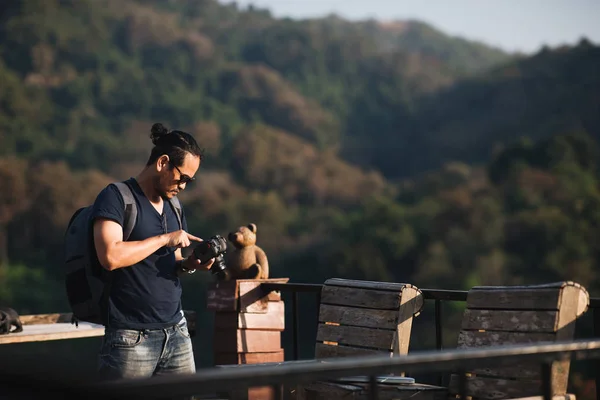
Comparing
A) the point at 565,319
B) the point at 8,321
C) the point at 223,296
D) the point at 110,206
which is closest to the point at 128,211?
the point at 110,206

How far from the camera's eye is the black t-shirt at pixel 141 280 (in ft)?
10.2

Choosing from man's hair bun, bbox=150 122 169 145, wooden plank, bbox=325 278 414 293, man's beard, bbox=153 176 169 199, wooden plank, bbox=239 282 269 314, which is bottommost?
wooden plank, bbox=239 282 269 314

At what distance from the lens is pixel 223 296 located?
16.6ft

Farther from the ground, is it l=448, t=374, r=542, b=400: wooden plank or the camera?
the camera

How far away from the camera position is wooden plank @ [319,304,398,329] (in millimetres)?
3947

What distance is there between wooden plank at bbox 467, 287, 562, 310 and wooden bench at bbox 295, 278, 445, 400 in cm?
38

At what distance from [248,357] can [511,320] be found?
1.93m

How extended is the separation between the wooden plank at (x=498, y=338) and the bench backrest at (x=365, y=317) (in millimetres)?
363

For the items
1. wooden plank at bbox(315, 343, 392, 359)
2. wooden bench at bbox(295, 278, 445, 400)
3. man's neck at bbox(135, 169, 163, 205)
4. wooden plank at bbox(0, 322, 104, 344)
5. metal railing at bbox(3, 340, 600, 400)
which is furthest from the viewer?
wooden plank at bbox(0, 322, 104, 344)

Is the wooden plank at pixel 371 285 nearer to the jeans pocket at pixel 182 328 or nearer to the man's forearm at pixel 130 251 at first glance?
the jeans pocket at pixel 182 328

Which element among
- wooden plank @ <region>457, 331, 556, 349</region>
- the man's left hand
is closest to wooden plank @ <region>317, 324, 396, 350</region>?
wooden plank @ <region>457, 331, 556, 349</region>

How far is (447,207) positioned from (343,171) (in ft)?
45.6

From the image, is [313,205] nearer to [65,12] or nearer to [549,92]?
[549,92]

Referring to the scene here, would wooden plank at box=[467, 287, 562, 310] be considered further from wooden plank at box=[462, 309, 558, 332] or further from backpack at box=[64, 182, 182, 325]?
backpack at box=[64, 182, 182, 325]
